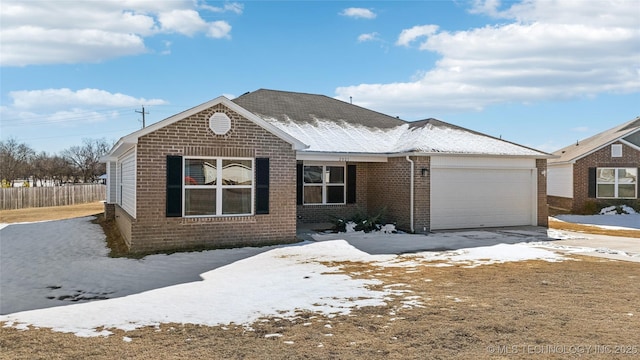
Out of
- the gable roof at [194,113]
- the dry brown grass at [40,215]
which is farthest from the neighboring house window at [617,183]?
the dry brown grass at [40,215]

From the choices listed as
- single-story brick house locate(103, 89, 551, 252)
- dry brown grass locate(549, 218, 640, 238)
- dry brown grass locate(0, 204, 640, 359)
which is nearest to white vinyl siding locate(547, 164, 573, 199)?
dry brown grass locate(549, 218, 640, 238)

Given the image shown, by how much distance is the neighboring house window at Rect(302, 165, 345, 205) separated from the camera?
17.0 meters

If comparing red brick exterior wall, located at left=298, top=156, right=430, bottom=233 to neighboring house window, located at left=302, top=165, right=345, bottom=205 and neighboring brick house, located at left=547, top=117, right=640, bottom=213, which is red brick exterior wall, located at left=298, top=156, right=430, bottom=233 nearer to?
neighboring house window, located at left=302, top=165, right=345, bottom=205

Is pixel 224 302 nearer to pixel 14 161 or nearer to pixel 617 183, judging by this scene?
pixel 617 183

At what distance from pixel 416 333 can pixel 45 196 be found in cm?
3112

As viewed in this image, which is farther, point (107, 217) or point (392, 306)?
point (107, 217)

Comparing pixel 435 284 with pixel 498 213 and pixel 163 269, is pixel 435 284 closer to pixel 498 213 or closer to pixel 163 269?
pixel 163 269

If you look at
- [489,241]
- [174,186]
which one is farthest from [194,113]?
[489,241]

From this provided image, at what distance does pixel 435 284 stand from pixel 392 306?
1.75 m

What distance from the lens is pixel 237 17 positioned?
15.0 metres

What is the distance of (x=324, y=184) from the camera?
17203 millimetres

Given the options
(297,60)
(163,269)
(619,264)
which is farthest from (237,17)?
(619,264)

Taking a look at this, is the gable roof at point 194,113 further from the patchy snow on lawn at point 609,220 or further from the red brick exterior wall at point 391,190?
the patchy snow on lawn at point 609,220

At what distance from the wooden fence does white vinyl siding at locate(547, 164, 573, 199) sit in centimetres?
3101
